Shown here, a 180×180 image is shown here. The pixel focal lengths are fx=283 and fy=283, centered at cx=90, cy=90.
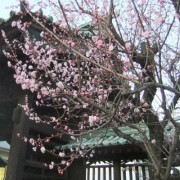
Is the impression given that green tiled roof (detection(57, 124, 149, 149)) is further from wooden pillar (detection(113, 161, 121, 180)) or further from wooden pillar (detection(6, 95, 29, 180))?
wooden pillar (detection(6, 95, 29, 180))

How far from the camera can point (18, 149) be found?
18.2ft

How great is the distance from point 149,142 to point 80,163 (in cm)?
297

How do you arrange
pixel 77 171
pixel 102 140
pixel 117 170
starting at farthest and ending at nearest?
pixel 77 171, pixel 117 170, pixel 102 140

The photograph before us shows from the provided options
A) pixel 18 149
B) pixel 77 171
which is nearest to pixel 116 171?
pixel 77 171

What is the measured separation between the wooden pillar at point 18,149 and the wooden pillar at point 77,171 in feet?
5.13

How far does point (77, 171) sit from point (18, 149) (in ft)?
5.80

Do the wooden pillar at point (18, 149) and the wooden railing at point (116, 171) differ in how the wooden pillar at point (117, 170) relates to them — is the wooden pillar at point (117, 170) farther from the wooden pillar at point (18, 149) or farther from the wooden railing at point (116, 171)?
the wooden pillar at point (18, 149)

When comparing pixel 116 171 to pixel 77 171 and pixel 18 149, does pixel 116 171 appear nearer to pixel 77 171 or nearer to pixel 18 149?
pixel 77 171

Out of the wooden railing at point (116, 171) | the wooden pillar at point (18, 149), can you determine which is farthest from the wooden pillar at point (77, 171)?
the wooden pillar at point (18, 149)

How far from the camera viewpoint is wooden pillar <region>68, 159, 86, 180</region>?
6.63m

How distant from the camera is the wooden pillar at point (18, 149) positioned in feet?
17.6

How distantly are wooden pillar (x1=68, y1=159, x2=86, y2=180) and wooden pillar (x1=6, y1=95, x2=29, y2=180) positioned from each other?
1563 mm

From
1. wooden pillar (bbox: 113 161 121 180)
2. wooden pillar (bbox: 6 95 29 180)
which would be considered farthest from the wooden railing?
wooden pillar (bbox: 6 95 29 180)

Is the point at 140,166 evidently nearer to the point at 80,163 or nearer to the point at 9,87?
the point at 80,163
